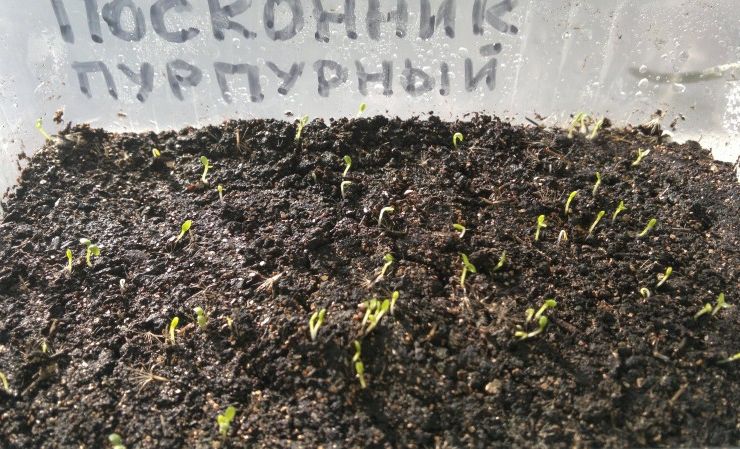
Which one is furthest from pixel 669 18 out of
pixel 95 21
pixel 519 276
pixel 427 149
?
pixel 95 21

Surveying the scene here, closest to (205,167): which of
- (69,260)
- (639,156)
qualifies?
(69,260)

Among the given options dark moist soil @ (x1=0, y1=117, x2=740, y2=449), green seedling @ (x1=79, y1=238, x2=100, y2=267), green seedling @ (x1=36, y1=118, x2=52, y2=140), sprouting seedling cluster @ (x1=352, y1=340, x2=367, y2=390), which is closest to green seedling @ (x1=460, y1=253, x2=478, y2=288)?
dark moist soil @ (x1=0, y1=117, x2=740, y2=449)

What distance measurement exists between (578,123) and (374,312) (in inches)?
31.7

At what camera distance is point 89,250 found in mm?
1105

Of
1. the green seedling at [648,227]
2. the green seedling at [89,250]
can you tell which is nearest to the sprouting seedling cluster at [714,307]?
the green seedling at [648,227]

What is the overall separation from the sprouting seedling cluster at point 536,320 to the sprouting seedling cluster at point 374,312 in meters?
0.22

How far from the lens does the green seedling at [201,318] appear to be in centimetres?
98

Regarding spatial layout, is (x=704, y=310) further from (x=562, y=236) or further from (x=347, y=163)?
(x=347, y=163)

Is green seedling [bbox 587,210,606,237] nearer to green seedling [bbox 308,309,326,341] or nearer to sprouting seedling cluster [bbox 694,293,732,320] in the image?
sprouting seedling cluster [bbox 694,293,732,320]

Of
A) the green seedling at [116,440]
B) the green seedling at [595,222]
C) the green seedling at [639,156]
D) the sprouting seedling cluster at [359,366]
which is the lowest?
the green seedling at [116,440]

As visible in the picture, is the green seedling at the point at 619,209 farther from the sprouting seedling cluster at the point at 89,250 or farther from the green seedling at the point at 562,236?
the sprouting seedling cluster at the point at 89,250

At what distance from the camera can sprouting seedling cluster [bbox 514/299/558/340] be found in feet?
3.12

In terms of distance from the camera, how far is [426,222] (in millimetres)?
1166

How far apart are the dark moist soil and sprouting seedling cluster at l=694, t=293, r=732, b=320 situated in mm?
13
